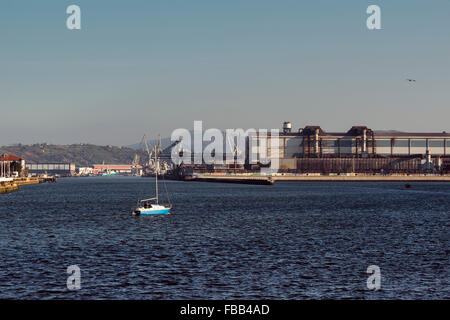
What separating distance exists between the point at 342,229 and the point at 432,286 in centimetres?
3490

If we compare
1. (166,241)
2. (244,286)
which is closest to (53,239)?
(166,241)

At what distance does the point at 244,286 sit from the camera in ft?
110
